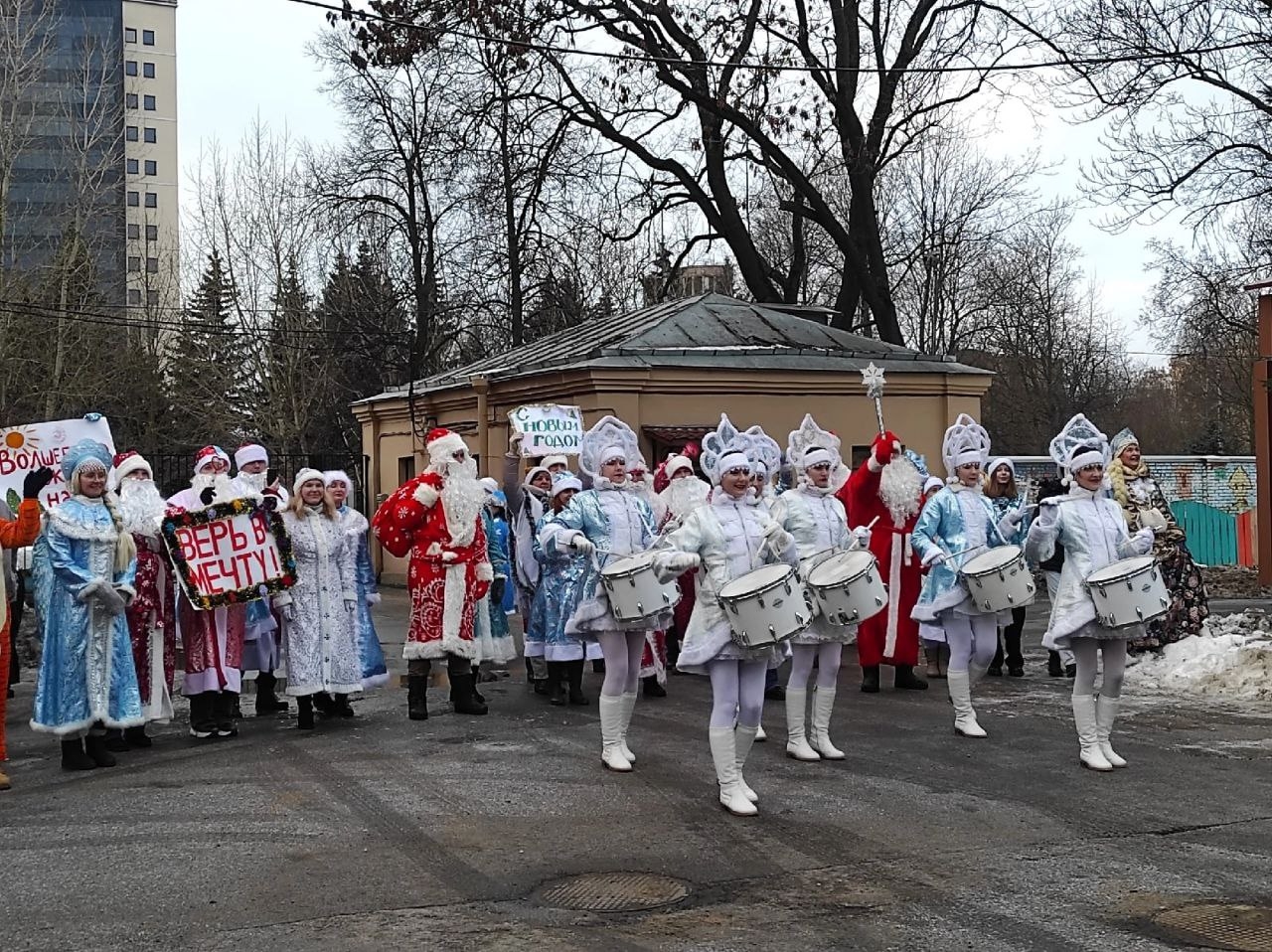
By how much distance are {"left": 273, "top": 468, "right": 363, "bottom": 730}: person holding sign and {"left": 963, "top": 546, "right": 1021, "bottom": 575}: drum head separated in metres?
4.32

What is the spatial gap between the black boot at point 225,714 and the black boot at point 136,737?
18.3 inches

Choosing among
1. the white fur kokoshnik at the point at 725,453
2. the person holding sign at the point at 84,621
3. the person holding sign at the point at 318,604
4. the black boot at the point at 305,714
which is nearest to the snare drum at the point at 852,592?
the white fur kokoshnik at the point at 725,453

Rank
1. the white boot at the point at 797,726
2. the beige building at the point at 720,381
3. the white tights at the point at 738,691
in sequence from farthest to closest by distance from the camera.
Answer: the beige building at the point at 720,381, the white boot at the point at 797,726, the white tights at the point at 738,691

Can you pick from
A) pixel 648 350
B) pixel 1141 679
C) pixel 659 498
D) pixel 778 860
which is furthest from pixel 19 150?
pixel 778 860

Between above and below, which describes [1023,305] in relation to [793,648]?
above

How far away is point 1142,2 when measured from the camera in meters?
18.7

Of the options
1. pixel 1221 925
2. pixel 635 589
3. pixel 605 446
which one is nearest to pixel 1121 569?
pixel 635 589

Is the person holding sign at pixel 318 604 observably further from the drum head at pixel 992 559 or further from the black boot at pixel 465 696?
the drum head at pixel 992 559

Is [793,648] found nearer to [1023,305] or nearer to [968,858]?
[968,858]

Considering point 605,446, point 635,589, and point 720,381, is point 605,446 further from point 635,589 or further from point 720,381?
point 720,381

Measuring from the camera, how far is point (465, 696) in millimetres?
10859

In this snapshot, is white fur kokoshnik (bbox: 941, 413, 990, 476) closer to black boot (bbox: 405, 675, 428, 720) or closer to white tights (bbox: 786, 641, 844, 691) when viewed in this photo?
white tights (bbox: 786, 641, 844, 691)

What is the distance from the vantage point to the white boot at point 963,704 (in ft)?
31.4

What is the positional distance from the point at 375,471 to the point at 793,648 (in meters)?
22.0
